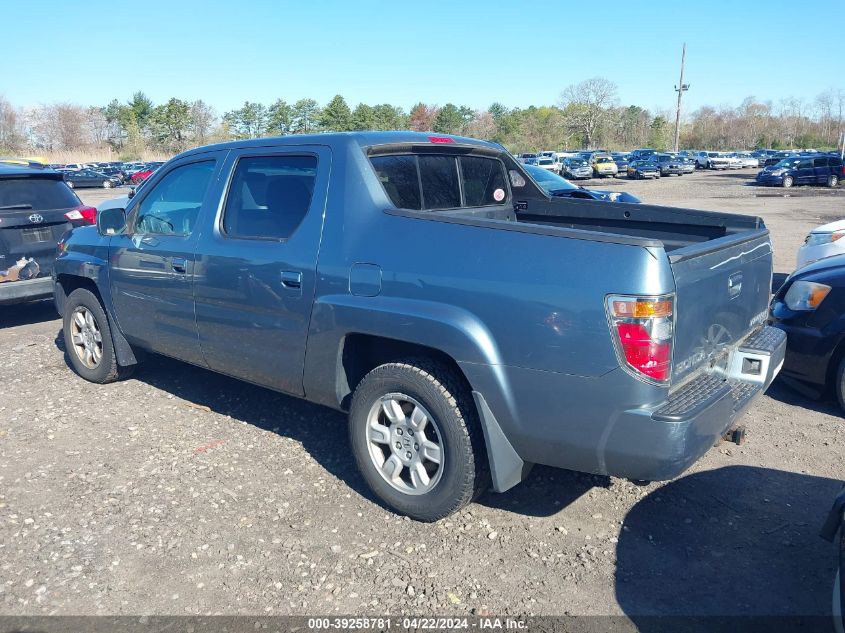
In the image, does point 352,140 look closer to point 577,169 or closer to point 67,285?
point 67,285

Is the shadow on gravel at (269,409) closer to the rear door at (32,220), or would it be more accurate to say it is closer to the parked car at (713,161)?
the rear door at (32,220)

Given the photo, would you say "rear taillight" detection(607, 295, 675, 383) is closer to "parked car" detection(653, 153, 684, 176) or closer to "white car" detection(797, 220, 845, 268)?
"white car" detection(797, 220, 845, 268)

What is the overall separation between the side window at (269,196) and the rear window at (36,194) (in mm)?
4405

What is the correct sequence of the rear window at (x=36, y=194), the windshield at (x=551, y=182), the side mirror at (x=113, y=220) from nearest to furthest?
the side mirror at (x=113, y=220) → the rear window at (x=36, y=194) → the windshield at (x=551, y=182)

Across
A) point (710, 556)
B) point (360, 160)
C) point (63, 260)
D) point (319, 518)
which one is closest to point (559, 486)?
point (710, 556)

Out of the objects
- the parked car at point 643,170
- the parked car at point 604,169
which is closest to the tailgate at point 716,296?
the parked car at point 604,169

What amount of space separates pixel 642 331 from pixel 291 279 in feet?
6.23

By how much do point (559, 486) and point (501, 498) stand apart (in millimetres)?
373

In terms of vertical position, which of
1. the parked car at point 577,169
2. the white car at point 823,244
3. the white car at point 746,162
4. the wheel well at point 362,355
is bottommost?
the white car at point 746,162

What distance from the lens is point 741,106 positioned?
9506 centimetres

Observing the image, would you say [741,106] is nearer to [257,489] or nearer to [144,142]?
[144,142]

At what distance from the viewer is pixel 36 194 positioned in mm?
7633

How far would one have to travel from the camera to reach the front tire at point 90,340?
5.44m

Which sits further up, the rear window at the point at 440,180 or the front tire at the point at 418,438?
the rear window at the point at 440,180
